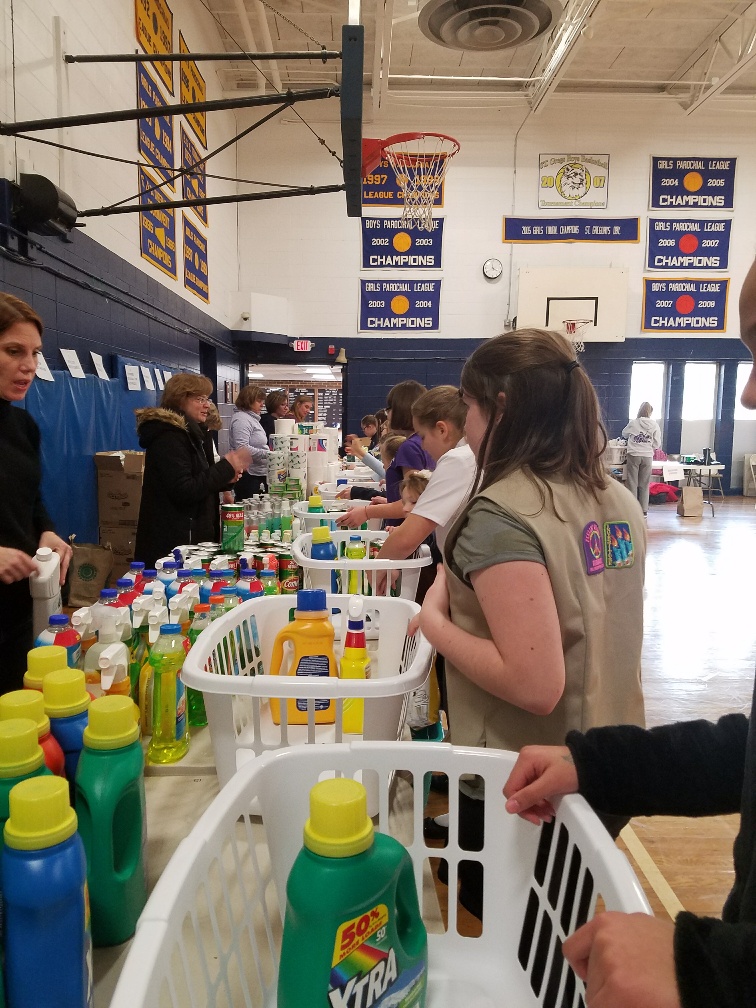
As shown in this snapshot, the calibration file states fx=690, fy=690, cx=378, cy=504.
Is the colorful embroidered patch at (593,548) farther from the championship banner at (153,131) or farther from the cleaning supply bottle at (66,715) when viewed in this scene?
the championship banner at (153,131)

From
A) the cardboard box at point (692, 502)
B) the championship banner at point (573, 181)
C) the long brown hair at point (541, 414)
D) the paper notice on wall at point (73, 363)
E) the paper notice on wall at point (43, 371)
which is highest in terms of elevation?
the championship banner at point (573, 181)

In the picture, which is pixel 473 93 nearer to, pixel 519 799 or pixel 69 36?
pixel 69 36

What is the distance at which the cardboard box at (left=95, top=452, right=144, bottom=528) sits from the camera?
514cm

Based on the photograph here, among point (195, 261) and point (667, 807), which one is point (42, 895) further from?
point (195, 261)

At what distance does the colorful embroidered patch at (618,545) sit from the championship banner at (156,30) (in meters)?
6.67

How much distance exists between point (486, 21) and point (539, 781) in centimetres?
786

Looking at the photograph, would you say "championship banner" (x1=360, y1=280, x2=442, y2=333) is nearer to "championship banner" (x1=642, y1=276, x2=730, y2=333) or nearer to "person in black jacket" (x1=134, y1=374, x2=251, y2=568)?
"championship banner" (x1=642, y1=276, x2=730, y2=333)

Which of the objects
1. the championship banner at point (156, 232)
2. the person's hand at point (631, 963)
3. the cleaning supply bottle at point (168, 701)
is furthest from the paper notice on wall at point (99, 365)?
the person's hand at point (631, 963)

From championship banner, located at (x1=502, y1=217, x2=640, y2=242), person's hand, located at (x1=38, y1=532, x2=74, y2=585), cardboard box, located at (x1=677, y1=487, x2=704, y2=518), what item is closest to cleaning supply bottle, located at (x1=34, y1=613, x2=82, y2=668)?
person's hand, located at (x1=38, y1=532, x2=74, y2=585)

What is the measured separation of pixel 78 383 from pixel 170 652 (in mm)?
4013

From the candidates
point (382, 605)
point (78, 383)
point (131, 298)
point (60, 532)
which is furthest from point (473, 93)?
point (382, 605)

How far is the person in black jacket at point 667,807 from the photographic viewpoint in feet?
1.75

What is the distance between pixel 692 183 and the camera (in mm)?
12508

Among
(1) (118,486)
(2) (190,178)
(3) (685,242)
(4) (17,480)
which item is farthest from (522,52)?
(4) (17,480)
